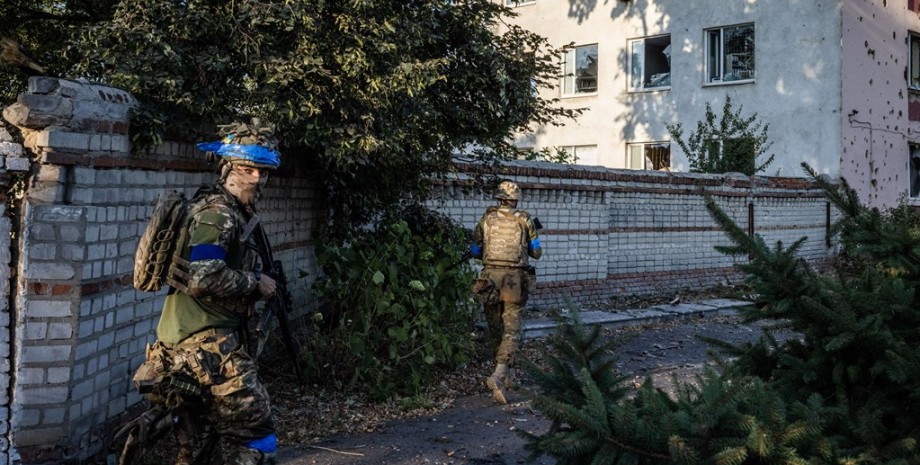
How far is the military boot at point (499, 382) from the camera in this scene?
7.13 m

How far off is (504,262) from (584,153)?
50.1 feet

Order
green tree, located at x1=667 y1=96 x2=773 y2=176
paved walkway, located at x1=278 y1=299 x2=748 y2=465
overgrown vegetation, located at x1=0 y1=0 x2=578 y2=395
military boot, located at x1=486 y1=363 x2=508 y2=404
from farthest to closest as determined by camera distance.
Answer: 1. green tree, located at x1=667 y1=96 x2=773 y2=176
2. military boot, located at x1=486 y1=363 x2=508 y2=404
3. overgrown vegetation, located at x1=0 y1=0 x2=578 y2=395
4. paved walkway, located at x1=278 y1=299 x2=748 y2=465

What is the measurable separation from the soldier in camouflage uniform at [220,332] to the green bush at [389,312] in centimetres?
274

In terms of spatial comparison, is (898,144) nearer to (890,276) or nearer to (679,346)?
(679,346)

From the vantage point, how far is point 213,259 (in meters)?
3.86

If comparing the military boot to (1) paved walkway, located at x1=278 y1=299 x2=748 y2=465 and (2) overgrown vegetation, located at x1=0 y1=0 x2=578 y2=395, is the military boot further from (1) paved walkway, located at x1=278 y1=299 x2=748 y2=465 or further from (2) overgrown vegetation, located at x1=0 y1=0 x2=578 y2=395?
(2) overgrown vegetation, located at x1=0 y1=0 x2=578 y2=395

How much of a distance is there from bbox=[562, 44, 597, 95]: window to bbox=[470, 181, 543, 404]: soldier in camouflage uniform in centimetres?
1509

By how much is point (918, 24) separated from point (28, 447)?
22.6 metres

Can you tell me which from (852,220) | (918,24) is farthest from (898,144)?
(852,220)

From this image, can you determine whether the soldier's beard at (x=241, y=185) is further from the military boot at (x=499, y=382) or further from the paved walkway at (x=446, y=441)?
the military boot at (x=499, y=382)

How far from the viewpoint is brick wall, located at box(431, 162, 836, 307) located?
1190 cm

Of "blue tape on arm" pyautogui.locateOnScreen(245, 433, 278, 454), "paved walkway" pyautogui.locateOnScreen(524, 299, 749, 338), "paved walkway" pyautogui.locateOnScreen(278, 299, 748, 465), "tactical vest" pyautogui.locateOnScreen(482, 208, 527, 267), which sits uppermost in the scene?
"tactical vest" pyautogui.locateOnScreen(482, 208, 527, 267)

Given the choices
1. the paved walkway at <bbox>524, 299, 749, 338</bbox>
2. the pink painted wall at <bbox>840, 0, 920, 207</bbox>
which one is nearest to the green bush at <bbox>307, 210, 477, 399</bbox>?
the paved walkway at <bbox>524, 299, 749, 338</bbox>

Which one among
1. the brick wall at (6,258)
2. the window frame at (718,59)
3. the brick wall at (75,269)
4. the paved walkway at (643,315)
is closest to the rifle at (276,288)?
the brick wall at (75,269)
